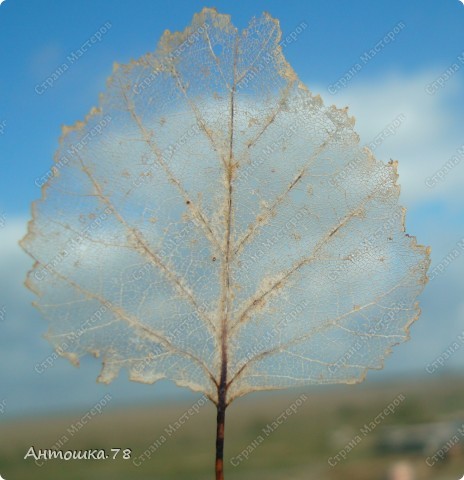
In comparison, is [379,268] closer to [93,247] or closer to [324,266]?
[324,266]

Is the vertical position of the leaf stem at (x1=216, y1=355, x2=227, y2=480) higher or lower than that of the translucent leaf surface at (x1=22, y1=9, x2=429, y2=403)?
lower

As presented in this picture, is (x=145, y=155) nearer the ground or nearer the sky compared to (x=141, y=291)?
nearer the sky

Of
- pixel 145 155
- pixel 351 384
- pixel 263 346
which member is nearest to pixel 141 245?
pixel 145 155

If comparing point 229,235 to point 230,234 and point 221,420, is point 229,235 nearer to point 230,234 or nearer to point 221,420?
point 230,234

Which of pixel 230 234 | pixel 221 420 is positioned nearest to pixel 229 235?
pixel 230 234

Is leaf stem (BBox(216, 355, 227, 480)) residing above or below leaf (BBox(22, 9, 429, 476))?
below

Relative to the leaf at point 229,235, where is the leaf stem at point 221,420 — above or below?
below
